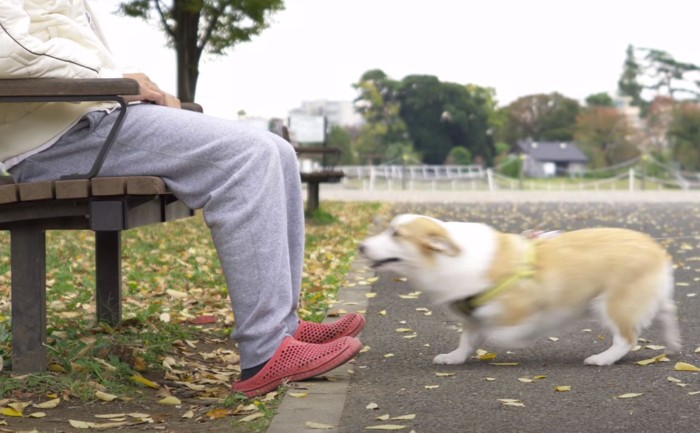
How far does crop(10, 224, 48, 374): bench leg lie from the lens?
2990mm

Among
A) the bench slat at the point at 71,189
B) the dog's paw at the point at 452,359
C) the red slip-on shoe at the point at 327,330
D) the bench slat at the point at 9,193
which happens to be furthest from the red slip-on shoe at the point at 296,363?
the bench slat at the point at 9,193

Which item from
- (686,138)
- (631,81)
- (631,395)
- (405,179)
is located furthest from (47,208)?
(631,81)

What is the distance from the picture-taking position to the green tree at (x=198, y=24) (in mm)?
16094

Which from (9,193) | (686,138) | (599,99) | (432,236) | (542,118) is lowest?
(432,236)

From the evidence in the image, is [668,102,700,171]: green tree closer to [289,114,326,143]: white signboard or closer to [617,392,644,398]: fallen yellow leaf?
[289,114,326,143]: white signboard

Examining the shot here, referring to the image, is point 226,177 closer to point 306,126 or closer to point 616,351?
point 616,351

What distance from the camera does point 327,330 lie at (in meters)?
3.39

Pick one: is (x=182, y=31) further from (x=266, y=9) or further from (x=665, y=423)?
(x=665, y=423)

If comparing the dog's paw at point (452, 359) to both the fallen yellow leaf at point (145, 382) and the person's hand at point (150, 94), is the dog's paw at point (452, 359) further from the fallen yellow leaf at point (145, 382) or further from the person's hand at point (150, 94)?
the person's hand at point (150, 94)

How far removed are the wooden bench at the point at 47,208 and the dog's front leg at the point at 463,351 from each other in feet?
3.65

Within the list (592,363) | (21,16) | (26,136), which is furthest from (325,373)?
(21,16)

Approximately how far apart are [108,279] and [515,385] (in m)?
1.75

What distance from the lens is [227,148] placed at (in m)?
2.88

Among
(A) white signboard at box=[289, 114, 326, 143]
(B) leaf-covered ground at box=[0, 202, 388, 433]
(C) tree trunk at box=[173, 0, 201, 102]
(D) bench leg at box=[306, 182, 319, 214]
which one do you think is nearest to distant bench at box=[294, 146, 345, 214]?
(D) bench leg at box=[306, 182, 319, 214]
